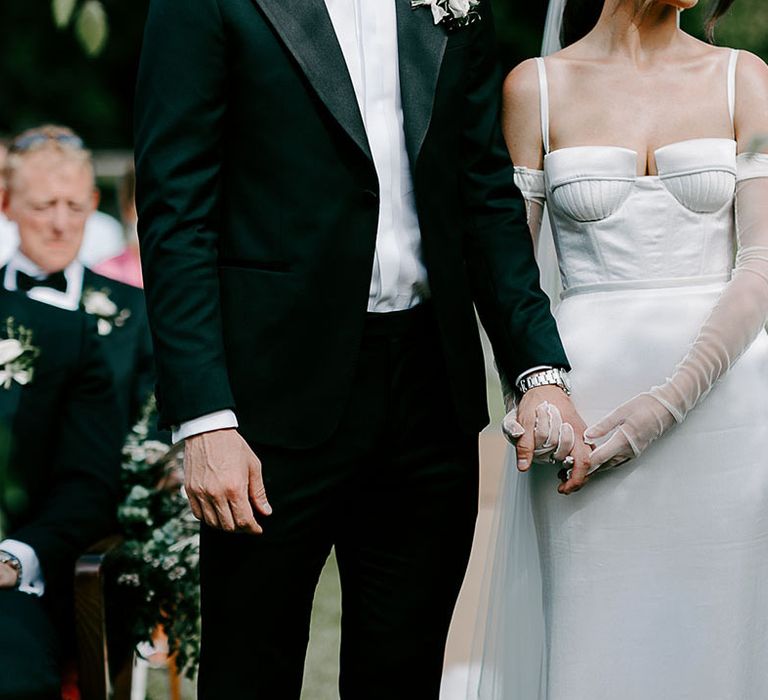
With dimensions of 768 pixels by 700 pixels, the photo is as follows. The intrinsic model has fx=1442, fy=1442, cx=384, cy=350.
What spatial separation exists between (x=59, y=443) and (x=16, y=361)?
0.25 metres

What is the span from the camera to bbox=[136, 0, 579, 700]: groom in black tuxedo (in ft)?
8.18

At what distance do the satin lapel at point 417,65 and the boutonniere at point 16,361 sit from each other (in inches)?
58.0

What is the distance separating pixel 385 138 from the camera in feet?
8.61

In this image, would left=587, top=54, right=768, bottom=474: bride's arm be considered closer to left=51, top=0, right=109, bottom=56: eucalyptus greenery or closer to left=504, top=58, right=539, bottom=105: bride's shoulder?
left=504, top=58, right=539, bottom=105: bride's shoulder

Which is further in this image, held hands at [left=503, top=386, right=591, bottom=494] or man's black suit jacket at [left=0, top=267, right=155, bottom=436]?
man's black suit jacket at [left=0, top=267, right=155, bottom=436]

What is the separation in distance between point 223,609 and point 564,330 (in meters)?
0.90

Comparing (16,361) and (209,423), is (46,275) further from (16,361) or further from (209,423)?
(209,423)

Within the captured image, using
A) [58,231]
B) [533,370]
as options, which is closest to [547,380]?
[533,370]

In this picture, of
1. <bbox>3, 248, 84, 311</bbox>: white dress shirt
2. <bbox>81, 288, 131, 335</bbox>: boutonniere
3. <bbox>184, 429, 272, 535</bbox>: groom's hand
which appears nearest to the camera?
<bbox>184, 429, 272, 535</bbox>: groom's hand

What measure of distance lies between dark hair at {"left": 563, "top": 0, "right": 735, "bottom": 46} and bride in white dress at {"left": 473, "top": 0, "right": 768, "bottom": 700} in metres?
0.10

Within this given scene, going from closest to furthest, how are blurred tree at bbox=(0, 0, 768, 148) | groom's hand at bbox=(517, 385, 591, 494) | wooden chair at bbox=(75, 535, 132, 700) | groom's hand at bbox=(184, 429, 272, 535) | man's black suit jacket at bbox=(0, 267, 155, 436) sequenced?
groom's hand at bbox=(184, 429, 272, 535) → groom's hand at bbox=(517, 385, 591, 494) → wooden chair at bbox=(75, 535, 132, 700) → man's black suit jacket at bbox=(0, 267, 155, 436) → blurred tree at bbox=(0, 0, 768, 148)

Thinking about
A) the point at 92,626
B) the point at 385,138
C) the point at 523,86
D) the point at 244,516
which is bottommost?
the point at 92,626

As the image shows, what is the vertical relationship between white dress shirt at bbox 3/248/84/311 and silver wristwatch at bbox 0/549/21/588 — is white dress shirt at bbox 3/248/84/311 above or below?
above

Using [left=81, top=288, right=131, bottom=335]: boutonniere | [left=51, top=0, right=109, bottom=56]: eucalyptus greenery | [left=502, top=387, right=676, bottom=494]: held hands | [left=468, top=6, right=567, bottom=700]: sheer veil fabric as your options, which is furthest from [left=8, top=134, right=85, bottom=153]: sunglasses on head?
[left=502, top=387, right=676, bottom=494]: held hands
